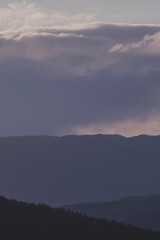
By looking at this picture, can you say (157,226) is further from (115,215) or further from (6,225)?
(6,225)

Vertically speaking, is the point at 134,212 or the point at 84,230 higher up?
the point at 134,212

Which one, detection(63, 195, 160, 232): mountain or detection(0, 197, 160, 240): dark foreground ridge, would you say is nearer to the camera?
detection(0, 197, 160, 240): dark foreground ridge

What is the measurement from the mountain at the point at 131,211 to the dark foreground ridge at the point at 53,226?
89715 millimetres

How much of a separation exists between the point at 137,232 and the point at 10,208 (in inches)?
394

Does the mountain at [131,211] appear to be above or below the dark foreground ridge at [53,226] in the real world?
above

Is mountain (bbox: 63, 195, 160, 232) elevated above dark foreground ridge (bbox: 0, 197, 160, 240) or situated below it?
above

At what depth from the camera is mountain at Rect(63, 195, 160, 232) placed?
15012cm

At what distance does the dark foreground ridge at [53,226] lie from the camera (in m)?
45.6

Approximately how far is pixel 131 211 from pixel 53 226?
114797mm

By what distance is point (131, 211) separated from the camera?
162 meters

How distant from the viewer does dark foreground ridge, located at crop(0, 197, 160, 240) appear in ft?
149

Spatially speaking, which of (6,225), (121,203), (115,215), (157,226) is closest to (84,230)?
(6,225)

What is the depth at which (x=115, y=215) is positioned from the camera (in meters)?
158

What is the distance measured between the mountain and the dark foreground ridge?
89.7 meters
